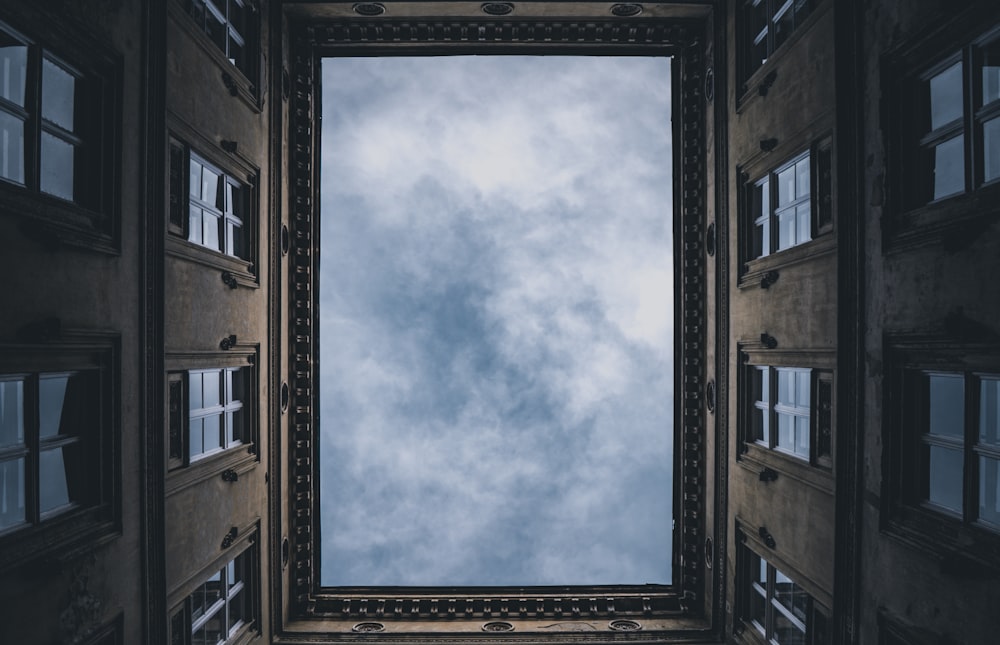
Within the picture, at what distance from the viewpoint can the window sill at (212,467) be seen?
14836mm

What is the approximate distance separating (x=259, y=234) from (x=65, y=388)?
28.6 ft

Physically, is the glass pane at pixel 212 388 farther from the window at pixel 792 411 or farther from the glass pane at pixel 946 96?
the glass pane at pixel 946 96

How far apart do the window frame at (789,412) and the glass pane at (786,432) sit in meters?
0.13

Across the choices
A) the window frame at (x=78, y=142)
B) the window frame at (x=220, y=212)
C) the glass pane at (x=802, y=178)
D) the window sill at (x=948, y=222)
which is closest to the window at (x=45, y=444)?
the window frame at (x=78, y=142)

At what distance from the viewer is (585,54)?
24.1 m

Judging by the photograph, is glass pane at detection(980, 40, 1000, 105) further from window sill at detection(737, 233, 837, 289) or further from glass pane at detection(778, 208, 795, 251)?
glass pane at detection(778, 208, 795, 251)

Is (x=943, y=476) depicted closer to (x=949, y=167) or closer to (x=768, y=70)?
(x=949, y=167)

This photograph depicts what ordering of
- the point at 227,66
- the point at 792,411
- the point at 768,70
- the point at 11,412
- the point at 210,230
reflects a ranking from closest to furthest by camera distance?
1. the point at 11,412
2. the point at 792,411
3. the point at 210,230
4. the point at 768,70
5. the point at 227,66

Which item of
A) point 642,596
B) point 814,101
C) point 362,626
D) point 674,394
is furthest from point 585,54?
point 362,626

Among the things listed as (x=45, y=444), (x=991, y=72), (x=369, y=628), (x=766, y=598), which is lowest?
(x=369, y=628)

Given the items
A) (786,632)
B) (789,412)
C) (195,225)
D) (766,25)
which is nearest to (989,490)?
(789,412)

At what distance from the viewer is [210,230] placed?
17.1 meters

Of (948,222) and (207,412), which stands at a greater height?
(948,222)

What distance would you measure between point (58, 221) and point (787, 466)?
54.8ft
